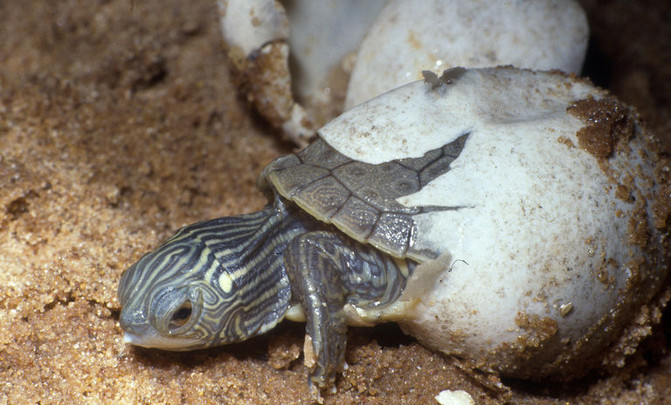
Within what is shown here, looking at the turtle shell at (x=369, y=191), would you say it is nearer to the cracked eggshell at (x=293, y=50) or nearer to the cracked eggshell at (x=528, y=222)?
the cracked eggshell at (x=528, y=222)

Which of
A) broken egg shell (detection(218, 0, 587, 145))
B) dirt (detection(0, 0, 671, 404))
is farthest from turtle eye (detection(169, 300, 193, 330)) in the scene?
broken egg shell (detection(218, 0, 587, 145))

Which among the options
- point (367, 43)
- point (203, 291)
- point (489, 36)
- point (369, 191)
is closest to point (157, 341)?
point (203, 291)

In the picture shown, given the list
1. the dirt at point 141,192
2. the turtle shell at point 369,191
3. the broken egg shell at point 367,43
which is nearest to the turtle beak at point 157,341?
the dirt at point 141,192

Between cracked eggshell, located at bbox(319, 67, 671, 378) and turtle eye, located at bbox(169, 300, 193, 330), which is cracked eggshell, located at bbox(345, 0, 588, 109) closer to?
cracked eggshell, located at bbox(319, 67, 671, 378)

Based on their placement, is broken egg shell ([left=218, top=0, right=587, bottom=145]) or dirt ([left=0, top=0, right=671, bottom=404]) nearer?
dirt ([left=0, top=0, right=671, bottom=404])

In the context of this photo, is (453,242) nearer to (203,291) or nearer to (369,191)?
(369,191)

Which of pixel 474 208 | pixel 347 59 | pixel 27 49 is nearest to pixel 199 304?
pixel 474 208
